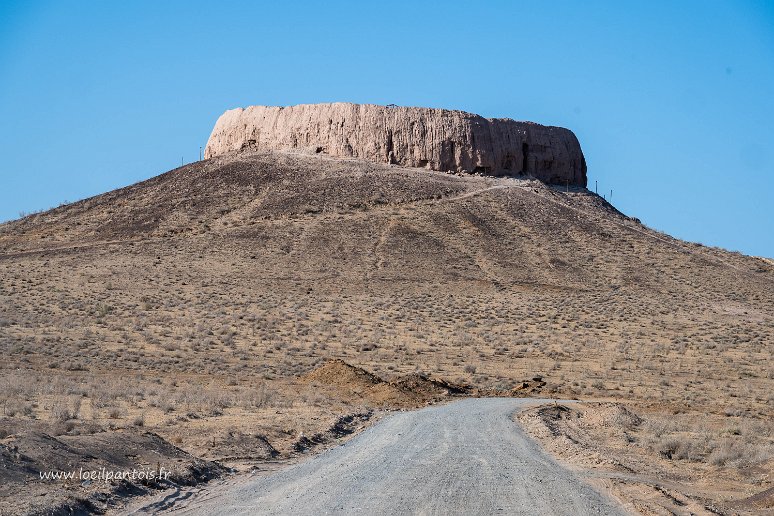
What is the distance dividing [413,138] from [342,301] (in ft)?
84.2

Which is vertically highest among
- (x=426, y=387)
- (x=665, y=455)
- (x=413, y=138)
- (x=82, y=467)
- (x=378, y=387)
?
(x=413, y=138)

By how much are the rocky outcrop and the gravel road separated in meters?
54.2

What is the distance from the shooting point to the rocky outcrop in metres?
69.5

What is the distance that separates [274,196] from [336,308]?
799 inches

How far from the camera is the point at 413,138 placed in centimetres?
6962

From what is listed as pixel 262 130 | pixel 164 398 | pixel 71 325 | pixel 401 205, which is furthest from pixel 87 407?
pixel 262 130

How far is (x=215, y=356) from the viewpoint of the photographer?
32906mm

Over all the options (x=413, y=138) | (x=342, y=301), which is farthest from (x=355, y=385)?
(x=413, y=138)

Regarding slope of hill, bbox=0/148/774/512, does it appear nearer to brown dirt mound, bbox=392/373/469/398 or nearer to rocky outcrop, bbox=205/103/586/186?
rocky outcrop, bbox=205/103/586/186

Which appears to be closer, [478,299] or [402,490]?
[402,490]

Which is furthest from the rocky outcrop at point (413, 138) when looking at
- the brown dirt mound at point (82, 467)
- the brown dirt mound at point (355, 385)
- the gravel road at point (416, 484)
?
the brown dirt mound at point (82, 467)

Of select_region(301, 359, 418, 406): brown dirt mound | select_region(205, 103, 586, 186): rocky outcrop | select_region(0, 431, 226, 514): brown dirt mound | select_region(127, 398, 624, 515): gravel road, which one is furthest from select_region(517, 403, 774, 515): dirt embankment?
→ select_region(205, 103, 586, 186): rocky outcrop

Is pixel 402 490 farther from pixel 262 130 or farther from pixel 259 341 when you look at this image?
pixel 262 130

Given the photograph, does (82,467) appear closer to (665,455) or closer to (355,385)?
(665,455)
